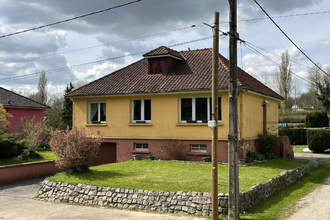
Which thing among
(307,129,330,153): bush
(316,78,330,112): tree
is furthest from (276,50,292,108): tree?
(307,129,330,153): bush

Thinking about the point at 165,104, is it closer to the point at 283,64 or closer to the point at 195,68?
the point at 195,68

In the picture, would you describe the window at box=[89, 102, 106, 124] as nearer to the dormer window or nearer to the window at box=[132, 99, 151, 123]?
the window at box=[132, 99, 151, 123]

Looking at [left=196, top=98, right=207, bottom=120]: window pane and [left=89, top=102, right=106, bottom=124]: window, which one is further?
[left=89, top=102, right=106, bottom=124]: window

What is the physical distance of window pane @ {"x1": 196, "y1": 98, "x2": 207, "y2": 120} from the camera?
61.2 feet

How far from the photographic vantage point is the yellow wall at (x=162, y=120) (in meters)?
18.4

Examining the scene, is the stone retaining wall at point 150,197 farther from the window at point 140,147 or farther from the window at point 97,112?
the window at point 97,112

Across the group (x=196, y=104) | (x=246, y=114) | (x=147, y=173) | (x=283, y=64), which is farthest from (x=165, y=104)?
(x=283, y=64)

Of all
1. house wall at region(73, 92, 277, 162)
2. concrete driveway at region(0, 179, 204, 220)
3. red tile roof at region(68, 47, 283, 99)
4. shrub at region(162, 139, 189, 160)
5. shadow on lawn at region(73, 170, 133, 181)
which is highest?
red tile roof at region(68, 47, 283, 99)

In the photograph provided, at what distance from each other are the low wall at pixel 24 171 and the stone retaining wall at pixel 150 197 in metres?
4.06

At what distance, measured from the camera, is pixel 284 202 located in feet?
37.1

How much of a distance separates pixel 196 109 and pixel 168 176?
6.07m

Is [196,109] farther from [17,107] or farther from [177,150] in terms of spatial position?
[17,107]

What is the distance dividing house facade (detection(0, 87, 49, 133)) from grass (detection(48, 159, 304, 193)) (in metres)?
15.9

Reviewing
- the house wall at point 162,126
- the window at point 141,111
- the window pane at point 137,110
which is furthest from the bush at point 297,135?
the window pane at point 137,110
